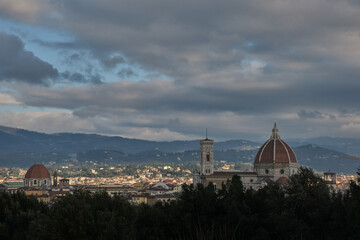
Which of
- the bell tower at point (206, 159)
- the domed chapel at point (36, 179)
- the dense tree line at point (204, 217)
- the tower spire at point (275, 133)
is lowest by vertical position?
the dense tree line at point (204, 217)

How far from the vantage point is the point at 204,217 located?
40.0m

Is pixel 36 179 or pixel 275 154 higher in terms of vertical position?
pixel 275 154

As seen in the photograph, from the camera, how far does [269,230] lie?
3791 centimetres

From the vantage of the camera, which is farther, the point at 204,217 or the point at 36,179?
the point at 36,179

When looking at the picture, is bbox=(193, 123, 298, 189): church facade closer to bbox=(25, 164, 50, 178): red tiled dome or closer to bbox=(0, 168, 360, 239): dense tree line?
bbox=(25, 164, 50, 178): red tiled dome

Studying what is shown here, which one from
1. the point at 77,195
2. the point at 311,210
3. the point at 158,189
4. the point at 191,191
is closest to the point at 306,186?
the point at 311,210

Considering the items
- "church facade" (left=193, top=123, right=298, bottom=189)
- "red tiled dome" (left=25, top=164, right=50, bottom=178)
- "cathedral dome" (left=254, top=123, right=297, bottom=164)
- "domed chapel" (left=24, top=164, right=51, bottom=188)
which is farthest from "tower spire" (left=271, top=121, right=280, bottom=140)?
"red tiled dome" (left=25, top=164, right=50, bottom=178)

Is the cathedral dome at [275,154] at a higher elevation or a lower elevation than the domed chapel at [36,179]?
higher

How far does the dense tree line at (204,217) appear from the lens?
3703 cm

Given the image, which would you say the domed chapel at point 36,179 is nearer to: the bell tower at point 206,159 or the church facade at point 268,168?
the bell tower at point 206,159

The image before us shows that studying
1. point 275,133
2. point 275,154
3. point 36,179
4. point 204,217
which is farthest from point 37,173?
point 204,217

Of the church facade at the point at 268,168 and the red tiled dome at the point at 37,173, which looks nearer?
the church facade at the point at 268,168

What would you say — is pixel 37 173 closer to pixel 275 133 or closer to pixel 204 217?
pixel 275 133

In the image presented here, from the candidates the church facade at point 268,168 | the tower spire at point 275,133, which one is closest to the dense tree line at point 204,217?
the church facade at point 268,168
